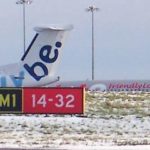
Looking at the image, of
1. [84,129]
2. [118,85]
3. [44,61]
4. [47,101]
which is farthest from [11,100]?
[118,85]

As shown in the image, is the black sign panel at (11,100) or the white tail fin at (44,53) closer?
the black sign panel at (11,100)

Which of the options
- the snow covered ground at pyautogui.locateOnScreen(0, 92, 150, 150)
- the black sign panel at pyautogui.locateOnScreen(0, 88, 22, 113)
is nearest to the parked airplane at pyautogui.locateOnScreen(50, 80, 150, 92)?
the snow covered ground at pyautogui.locateOnScreen(0, 92, 150, 150)

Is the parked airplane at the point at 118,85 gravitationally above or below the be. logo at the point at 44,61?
below

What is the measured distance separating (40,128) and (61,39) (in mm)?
15213

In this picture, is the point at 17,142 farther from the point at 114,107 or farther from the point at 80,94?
the point at 114,107

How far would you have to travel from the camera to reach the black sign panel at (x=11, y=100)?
22.0 meters

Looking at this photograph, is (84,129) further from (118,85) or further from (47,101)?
(118,85)

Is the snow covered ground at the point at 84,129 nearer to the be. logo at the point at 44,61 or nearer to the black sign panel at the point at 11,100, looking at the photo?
the black sign panel at the point at 11,100

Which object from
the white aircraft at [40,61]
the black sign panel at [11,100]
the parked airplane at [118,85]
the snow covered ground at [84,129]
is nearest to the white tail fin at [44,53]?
the white aircraft at [40,61]

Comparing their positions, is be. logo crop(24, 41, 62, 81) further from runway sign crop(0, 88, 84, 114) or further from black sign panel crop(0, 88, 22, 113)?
runway sign crop(0, 88, 84, 114)

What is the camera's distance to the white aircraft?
3303 centimetres

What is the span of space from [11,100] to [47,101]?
1400 mm

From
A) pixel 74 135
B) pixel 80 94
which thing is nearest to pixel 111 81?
pixel 80 94

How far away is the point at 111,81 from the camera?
61.0 metres
